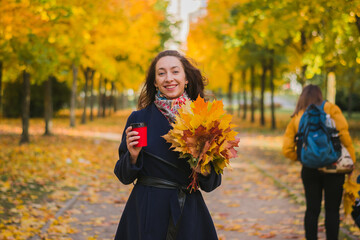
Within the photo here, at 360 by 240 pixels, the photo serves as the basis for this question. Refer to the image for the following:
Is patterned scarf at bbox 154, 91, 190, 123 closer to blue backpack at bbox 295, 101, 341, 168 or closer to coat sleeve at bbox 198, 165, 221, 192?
coat sleeve at bbox 198, 165, 221, 192

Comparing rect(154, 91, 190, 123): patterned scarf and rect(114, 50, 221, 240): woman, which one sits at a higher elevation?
rect(154, 91, 190, 123): patterned scarf

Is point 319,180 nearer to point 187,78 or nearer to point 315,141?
point 315,141

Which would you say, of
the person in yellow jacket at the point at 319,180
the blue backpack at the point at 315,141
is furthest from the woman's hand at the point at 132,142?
the person in yellow jacket at the point at 319,180

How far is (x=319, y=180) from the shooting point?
4633mm

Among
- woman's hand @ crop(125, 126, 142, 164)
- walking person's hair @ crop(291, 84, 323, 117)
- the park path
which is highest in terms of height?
walking person's hair @ crop(291, 84, 323, 117)

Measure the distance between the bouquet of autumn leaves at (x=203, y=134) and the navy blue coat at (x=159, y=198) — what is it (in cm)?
21

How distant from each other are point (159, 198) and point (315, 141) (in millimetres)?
2480

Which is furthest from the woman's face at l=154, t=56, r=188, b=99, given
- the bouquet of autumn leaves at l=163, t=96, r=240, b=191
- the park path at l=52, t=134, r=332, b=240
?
the park path at l=52, t=134, r=332, b=240

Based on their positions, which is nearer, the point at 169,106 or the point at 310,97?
the point at 169,106

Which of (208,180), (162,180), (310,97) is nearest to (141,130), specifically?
(162,180)

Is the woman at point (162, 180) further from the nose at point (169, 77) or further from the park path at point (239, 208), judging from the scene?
the park path at point (239, 208)

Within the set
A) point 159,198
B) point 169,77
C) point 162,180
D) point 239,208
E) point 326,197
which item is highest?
point 169,77

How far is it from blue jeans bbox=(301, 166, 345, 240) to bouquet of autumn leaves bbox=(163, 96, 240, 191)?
8.35ft

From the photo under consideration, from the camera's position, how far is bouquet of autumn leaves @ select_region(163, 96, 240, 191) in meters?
2.32
